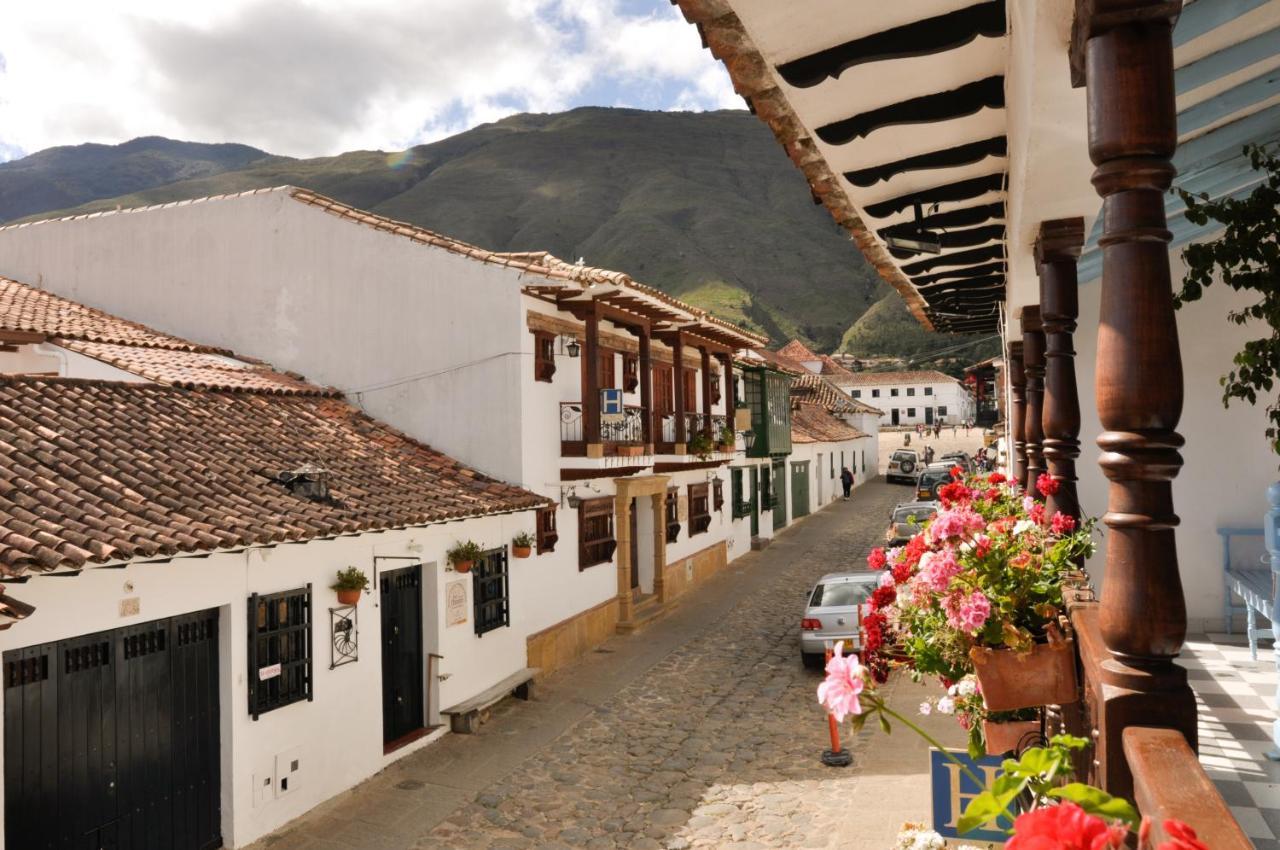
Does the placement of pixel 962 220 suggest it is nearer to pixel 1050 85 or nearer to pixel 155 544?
pixel 1050 85

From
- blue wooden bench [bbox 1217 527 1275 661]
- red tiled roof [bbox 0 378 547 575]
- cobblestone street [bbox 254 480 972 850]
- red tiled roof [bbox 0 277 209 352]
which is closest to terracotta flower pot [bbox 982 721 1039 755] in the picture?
blue wooden bench [bbox 1217 527 1275 661]

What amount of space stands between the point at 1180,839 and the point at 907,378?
278 feet

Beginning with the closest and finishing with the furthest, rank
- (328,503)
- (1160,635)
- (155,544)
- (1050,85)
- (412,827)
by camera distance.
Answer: (1160,635), (1050,85), (155,544), (412,827), (328,503)

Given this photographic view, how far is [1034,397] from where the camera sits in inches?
239

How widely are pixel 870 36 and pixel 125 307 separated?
16.6 meters

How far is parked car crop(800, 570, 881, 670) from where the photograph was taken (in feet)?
45.5

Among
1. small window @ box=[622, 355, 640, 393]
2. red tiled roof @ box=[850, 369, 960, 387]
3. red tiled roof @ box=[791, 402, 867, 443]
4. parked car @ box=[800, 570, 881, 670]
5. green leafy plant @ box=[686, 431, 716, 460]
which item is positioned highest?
red tiled roof @ box=[850, 369, 960, 387]

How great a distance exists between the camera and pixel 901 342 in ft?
339

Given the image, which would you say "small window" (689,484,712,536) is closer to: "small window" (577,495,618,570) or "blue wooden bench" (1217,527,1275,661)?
"small window" (577,495,618,570)

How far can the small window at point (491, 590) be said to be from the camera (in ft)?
42.1

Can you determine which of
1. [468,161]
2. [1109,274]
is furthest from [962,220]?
[468,161]

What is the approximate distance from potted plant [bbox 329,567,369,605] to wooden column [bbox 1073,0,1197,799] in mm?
8963

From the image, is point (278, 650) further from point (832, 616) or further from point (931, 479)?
point (931, 479)

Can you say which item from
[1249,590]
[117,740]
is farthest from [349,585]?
[1249,590]
